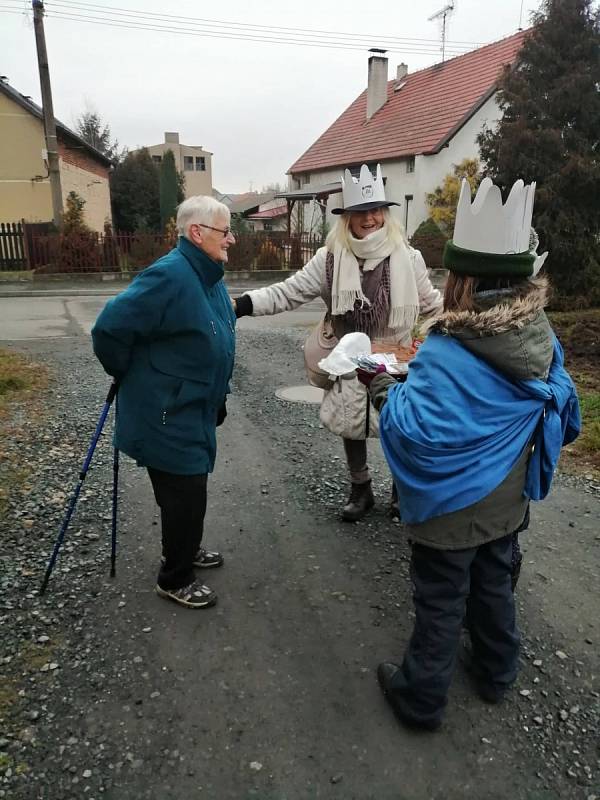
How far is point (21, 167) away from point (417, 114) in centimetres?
1709

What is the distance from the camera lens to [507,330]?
1.99 metres

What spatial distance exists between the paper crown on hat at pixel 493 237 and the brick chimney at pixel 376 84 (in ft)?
105

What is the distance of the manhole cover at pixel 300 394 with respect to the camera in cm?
642

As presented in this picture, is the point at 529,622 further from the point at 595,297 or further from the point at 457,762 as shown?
the point at 595,297

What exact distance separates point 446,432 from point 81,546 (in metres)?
2.39

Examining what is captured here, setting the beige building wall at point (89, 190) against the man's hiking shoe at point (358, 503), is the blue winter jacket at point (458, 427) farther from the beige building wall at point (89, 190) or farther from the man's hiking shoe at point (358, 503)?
the beige building wall at point (89, 190)

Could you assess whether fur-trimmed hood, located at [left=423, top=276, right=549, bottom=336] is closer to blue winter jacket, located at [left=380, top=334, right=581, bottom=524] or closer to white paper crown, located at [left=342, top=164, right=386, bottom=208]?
blue winter jacket, located at [left=380, top=334, right=581, bottom=524]

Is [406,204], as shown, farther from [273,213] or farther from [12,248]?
[273,213]

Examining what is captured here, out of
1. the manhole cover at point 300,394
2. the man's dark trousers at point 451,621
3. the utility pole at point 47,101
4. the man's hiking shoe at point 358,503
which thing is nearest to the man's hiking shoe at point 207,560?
the man's hiking shoe at point 358,503

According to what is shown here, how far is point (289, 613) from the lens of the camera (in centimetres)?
296

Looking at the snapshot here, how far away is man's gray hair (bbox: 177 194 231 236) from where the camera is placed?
8.86ft

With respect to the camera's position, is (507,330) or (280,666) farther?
(280,666)

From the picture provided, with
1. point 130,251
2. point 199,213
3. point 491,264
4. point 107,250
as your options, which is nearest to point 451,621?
point 491,264

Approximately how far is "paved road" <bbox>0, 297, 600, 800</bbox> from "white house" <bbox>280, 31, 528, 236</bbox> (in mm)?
19405
